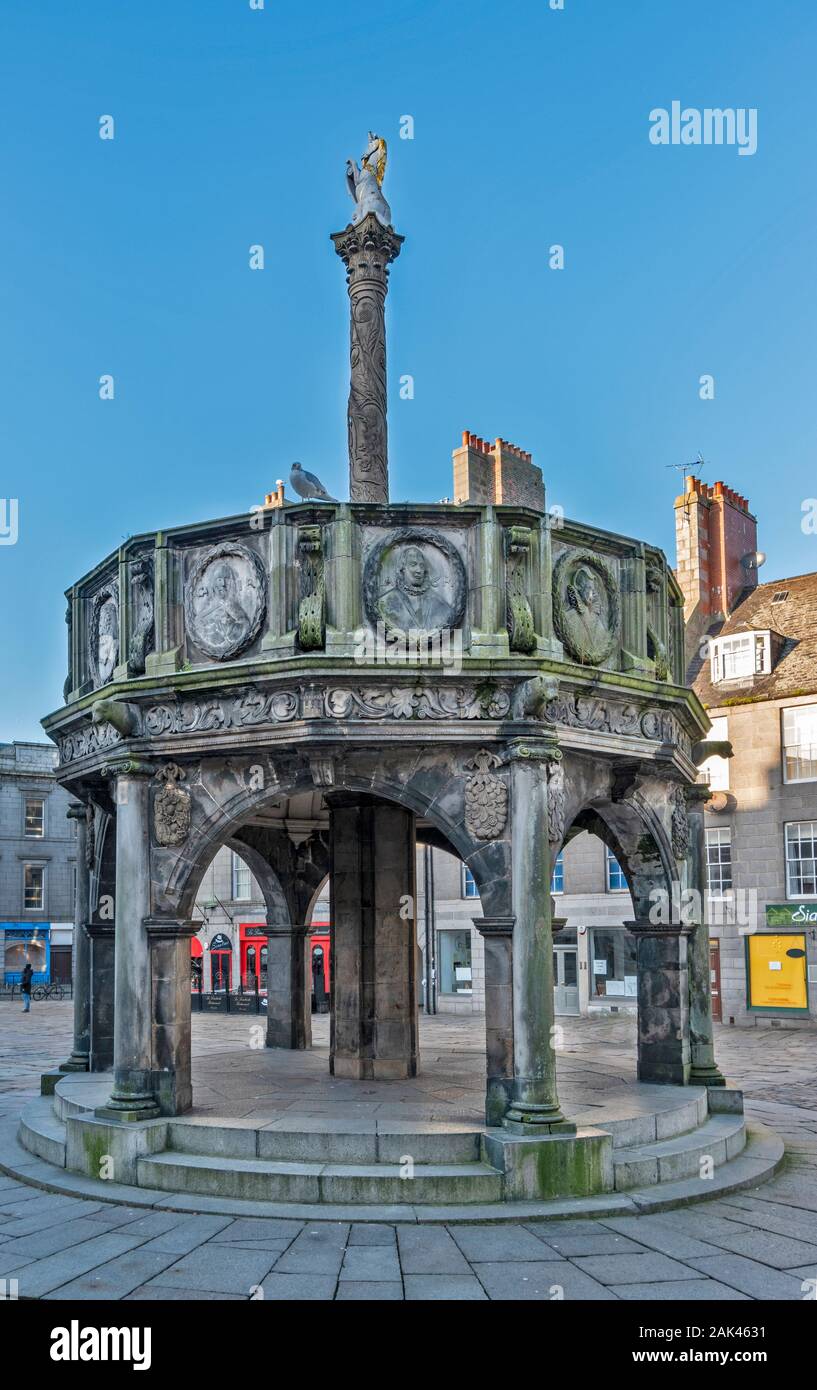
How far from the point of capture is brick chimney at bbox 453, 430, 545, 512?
33875 millimetres

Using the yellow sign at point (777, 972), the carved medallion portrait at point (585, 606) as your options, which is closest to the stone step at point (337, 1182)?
the carved medallion portrait at point (585, 606)

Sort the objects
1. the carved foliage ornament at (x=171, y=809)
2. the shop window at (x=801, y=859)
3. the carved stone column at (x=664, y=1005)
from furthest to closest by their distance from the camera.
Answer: the shop window at (x=801, y=859), the carved stone column at (x=664, y=1005), the carved foliage ornament at (x=171, y=809)

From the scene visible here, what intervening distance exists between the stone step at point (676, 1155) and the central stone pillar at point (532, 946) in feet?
2.35

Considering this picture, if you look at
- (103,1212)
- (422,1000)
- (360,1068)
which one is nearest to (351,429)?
(360,1068)

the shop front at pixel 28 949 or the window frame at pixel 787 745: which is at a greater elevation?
the window frame at pixel 787 745

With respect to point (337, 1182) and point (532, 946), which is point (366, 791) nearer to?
point (532, 946)

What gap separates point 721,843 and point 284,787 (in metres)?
22.0

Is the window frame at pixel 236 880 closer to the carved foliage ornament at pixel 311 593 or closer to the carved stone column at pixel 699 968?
the carved stone column at pixel 699 968

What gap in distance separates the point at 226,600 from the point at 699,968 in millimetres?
6942

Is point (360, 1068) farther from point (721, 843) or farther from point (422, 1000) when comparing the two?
point (422, 1000)

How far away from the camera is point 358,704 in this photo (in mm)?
10680

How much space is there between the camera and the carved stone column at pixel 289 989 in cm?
1706

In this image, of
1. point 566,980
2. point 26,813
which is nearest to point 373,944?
point 566,980

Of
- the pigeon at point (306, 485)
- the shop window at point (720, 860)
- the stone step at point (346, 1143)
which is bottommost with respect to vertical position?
the stone step at point (346, 1143)
